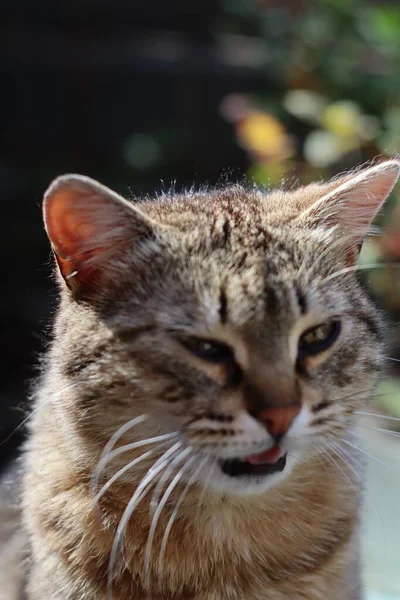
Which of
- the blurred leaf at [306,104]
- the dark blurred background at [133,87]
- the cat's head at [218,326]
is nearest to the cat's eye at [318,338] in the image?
the cat's head at [218,326]

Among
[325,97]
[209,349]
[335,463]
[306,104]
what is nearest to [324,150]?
[306,104]

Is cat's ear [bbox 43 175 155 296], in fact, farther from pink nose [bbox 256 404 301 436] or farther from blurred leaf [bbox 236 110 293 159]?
blurred leaf [bbox 236 110 293 159]

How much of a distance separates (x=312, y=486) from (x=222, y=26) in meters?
3.65

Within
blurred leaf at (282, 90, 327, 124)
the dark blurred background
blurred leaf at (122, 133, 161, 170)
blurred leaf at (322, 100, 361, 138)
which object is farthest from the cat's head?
blurred leaf at (122, 133, 161, 170)

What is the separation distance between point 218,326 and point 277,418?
0.15 metres

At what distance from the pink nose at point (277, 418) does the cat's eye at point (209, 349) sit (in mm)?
94

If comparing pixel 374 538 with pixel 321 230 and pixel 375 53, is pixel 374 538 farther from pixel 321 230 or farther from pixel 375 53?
pixel 375 53

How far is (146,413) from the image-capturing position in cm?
110

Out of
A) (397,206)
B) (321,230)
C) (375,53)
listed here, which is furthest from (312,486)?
(375,53)

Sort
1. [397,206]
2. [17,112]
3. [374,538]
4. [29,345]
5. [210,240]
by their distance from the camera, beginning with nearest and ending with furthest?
[210,240]
[374,538]
[397,206]
[29,345]
[17,112]

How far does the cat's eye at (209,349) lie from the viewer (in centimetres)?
→ 108

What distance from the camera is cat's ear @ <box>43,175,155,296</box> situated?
3.66 ft

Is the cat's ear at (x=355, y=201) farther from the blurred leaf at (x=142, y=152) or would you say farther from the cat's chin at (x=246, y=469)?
the blurred leaf at (x=142, y=152)

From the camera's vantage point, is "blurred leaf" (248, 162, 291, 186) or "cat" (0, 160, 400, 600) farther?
"blurred leaf" (248, 162, 291, 186)
